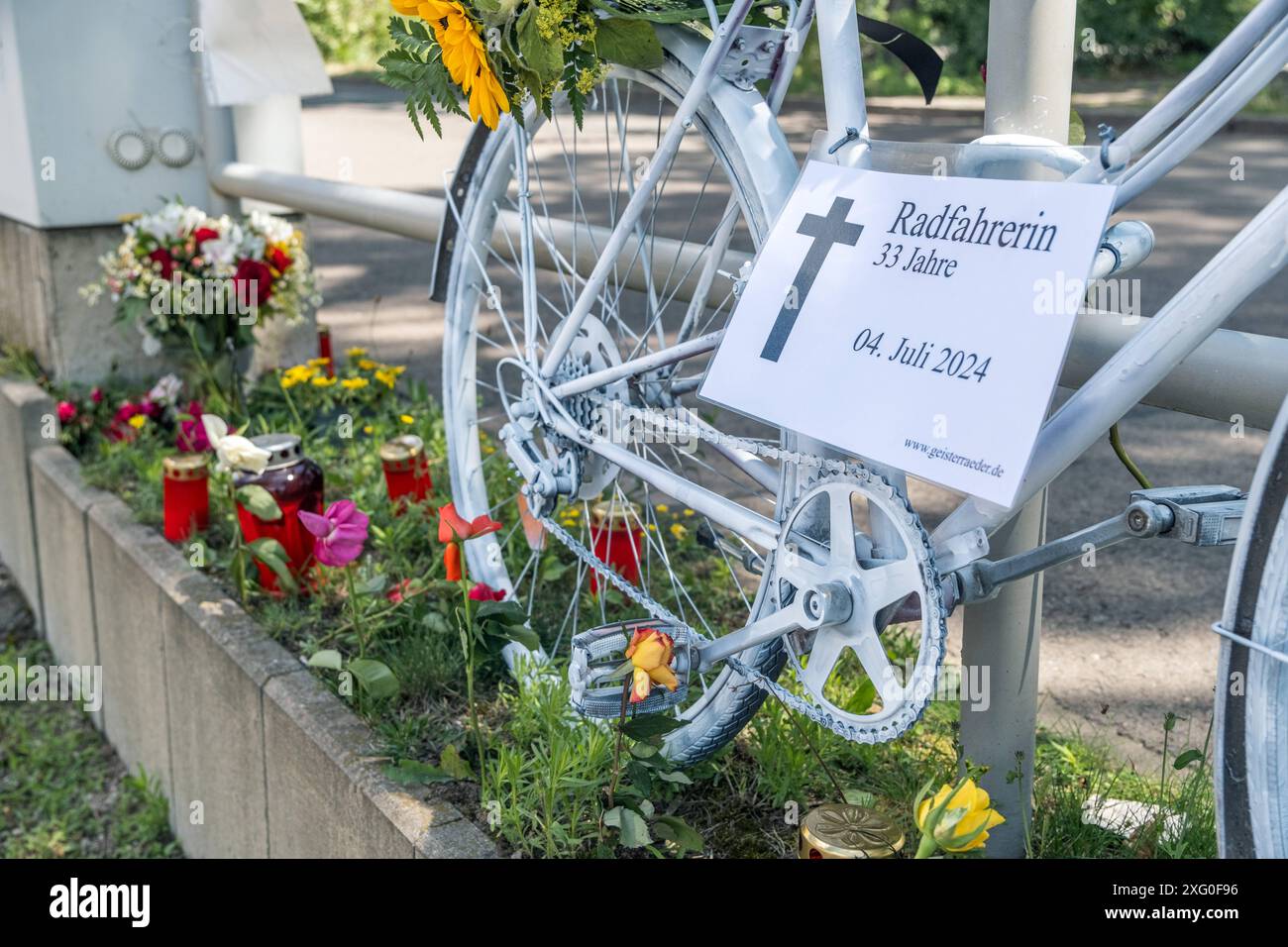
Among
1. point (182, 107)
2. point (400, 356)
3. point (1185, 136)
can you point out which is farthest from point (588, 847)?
point (400, 356)

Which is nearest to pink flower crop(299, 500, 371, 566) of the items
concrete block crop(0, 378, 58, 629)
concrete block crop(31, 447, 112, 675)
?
concrete block crop(31, 447, 112, 675)

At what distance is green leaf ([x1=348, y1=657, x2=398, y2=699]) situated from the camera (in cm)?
250

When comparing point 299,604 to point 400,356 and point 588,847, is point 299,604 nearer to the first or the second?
point 588,847

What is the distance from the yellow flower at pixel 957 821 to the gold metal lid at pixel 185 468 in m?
2.45

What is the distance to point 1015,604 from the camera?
1968 mm

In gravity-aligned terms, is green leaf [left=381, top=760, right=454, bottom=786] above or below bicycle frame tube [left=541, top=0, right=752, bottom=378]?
below

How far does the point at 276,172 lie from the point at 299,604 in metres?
1.69

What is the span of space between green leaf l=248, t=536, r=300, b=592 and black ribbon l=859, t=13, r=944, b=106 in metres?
1.75

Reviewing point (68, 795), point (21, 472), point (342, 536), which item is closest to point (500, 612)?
point (342, 536)

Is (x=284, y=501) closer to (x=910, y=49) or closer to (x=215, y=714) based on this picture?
(x=215, y=714)

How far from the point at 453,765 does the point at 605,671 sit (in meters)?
0.42

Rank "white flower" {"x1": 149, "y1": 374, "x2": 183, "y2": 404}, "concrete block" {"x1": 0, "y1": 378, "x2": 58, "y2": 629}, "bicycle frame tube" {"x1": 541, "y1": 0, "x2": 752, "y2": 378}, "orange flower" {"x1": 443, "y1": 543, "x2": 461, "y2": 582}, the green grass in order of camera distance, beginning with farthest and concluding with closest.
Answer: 1. "concrete block" {"x1": 0, "y1": 378, "x2": 58, "y2": 629}
2. "white flower" {"x1": 149, "y1": 374, "x2": 183, "y2": 404}
3. the green grass
4. "orange flower" {"x1": 443, "y1": 543, "x2": 461, "y2": 582}
5. "bicycle frame tube" {"x1": 541, "y1": 0, "x2": 752, "y2": 378}

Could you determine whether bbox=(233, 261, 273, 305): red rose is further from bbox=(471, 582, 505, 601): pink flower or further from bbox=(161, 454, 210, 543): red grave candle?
bbox=(471, 582, 505, 601): pink flower

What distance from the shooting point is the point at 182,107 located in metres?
4.70
